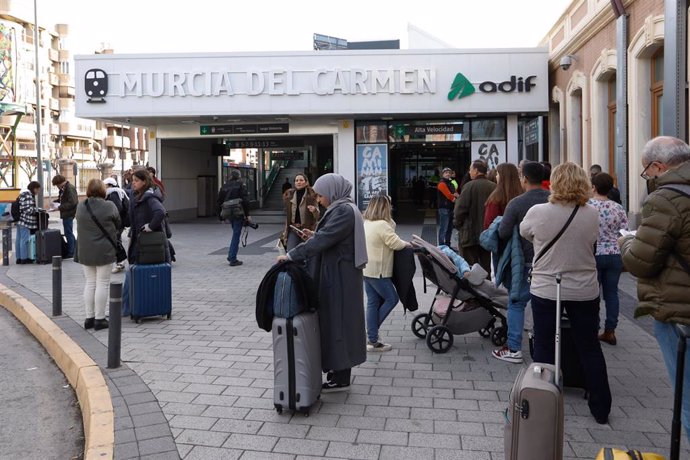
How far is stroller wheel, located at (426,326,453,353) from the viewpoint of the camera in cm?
598

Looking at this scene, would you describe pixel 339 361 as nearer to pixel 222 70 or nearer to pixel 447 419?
pixel 447 419

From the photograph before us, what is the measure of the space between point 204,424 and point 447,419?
165 centimetres

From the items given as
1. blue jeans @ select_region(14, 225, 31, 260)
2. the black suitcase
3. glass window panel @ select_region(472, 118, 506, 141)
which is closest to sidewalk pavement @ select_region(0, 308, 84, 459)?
the black suitcase

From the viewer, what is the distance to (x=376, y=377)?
532cm

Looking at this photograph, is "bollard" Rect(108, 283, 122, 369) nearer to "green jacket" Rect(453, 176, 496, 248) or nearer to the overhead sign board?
"green jacket" Rect(453, 176, 496, 248)

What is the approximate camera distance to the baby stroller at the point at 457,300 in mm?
5859

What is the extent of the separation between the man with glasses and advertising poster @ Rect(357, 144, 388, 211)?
54.7 feet

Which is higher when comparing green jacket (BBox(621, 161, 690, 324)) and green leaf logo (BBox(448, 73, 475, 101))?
green leaf logo (BBox(448, 73, 475, 101))

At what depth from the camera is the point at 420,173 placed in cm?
3216

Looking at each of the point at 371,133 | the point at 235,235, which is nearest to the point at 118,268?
the point at 235,235

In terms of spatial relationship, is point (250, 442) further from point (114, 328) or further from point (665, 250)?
point (665, 250)

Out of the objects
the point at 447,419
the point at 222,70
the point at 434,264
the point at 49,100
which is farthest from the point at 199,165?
the point at 49,100

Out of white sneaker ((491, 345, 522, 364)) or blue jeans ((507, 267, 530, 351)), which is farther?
white sneaker ((491, 345, 522, 364))

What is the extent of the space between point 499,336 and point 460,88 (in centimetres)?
1340
